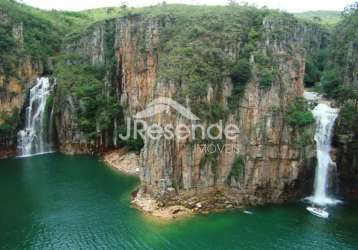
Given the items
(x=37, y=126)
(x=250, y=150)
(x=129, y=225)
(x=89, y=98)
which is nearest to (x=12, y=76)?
(x=37, y=126)

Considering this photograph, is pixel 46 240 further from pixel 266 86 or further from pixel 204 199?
pixel 266 86

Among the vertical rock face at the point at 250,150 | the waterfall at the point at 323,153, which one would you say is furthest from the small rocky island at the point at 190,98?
the waterfall at the point at 323,153

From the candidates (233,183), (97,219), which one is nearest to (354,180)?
(233,183)

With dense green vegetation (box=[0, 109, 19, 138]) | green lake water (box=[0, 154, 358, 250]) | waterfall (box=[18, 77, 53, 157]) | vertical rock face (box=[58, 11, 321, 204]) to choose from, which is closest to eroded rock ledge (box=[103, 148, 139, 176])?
green lake water (box=[0, 154, 358, 250])
